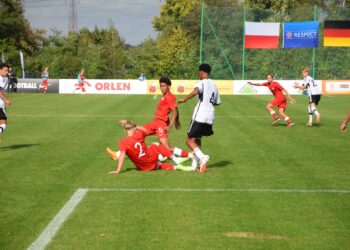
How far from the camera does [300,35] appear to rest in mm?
46750

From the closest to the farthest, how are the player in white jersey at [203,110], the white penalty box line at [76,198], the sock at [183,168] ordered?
the white penalty box line at [76,198]
the player in white jersey at [203,110]
the sock at [183,168]

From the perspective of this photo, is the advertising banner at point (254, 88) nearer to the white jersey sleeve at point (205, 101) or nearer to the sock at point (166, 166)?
the sock at point (166, 166)

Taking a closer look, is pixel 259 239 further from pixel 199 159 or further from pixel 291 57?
pixel 291 57

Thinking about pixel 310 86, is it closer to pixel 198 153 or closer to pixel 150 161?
pixel 198 153

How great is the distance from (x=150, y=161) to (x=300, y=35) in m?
38.0

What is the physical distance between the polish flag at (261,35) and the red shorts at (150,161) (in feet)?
121

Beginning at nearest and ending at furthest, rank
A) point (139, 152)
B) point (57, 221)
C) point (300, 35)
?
point (57, 221) < point (139, 152) < point (300, 35)

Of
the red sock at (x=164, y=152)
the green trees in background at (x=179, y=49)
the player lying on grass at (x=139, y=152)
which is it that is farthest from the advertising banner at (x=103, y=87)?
the player lying on grass at (x=139, y=152)

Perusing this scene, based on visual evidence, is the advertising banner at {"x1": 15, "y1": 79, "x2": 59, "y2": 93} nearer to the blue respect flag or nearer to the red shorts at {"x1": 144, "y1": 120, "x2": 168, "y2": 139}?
the blue respect flag

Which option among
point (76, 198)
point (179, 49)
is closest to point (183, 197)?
point (76, 198)

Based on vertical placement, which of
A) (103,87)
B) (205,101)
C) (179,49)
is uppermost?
(205,101)

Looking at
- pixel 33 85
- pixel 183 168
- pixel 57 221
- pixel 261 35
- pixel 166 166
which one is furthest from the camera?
pixel 33 85

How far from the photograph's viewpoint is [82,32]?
283ft

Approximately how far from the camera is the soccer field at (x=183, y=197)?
6641 millimetres
